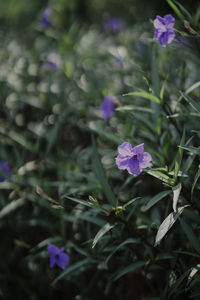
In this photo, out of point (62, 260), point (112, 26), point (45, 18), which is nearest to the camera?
point (62, 260)

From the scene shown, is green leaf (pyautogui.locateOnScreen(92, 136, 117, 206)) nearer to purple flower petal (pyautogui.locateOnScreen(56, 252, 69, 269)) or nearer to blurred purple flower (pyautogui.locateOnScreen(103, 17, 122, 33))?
purple flower petal (pyautogui.locateOnScreen(56, 252, 69, 269))

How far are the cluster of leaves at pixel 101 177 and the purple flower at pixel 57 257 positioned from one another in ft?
0.36

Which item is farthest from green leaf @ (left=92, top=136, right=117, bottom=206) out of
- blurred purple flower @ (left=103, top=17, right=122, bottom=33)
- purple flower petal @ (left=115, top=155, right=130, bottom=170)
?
blurred purple flower @ (left=103, top=17, right=122, bottom=33)

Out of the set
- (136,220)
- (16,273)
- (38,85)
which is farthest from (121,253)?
(38,85)

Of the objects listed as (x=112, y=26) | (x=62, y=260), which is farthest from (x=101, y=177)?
(x=112, y=26)

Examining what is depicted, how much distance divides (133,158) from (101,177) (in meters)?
0.27

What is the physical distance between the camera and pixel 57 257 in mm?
1355

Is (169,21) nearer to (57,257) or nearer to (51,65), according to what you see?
(57,257)

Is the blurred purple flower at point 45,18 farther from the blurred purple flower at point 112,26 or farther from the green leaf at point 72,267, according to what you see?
the green leaf at point 72,267

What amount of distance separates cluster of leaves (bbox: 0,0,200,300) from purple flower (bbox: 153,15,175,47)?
1.9 inches

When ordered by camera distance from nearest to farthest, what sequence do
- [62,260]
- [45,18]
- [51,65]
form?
1. [62,260]
2. [51,65]
3. [45,18]

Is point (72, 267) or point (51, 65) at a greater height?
point (51, 65)

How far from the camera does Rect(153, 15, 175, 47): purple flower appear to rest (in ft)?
4.23

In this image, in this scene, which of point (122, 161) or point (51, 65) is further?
point (51, 65)
